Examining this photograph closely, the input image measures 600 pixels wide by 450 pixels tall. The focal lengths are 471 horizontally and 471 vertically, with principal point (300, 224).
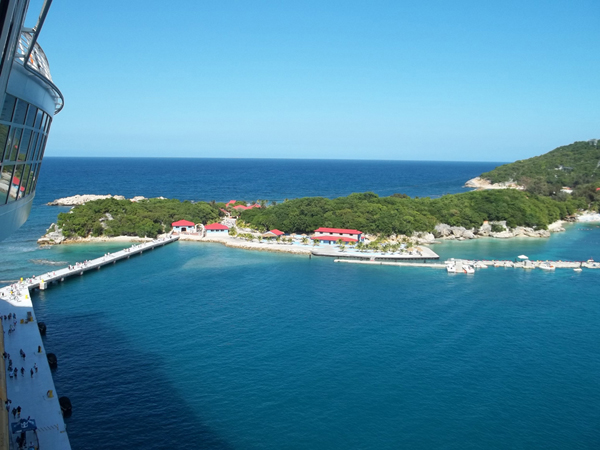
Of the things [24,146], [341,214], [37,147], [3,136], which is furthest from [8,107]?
[341,214]

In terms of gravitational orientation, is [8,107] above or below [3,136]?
above

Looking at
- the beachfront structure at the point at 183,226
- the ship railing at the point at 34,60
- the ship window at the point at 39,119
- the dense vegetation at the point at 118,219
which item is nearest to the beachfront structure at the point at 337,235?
the beachfront structure at the point at 183,226

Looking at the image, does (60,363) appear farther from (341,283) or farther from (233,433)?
(341,283)

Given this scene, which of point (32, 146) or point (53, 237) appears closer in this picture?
point (32, 146)

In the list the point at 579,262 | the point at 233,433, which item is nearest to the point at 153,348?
the point at 233,433

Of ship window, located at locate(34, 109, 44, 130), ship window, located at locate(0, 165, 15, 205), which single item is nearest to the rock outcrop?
ship window, located at locate(34, 109, 44, 130)

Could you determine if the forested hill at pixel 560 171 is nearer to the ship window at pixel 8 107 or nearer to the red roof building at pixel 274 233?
the red roof building at pixel 274 233

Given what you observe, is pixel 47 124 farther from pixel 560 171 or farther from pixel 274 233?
pixel 560 171
